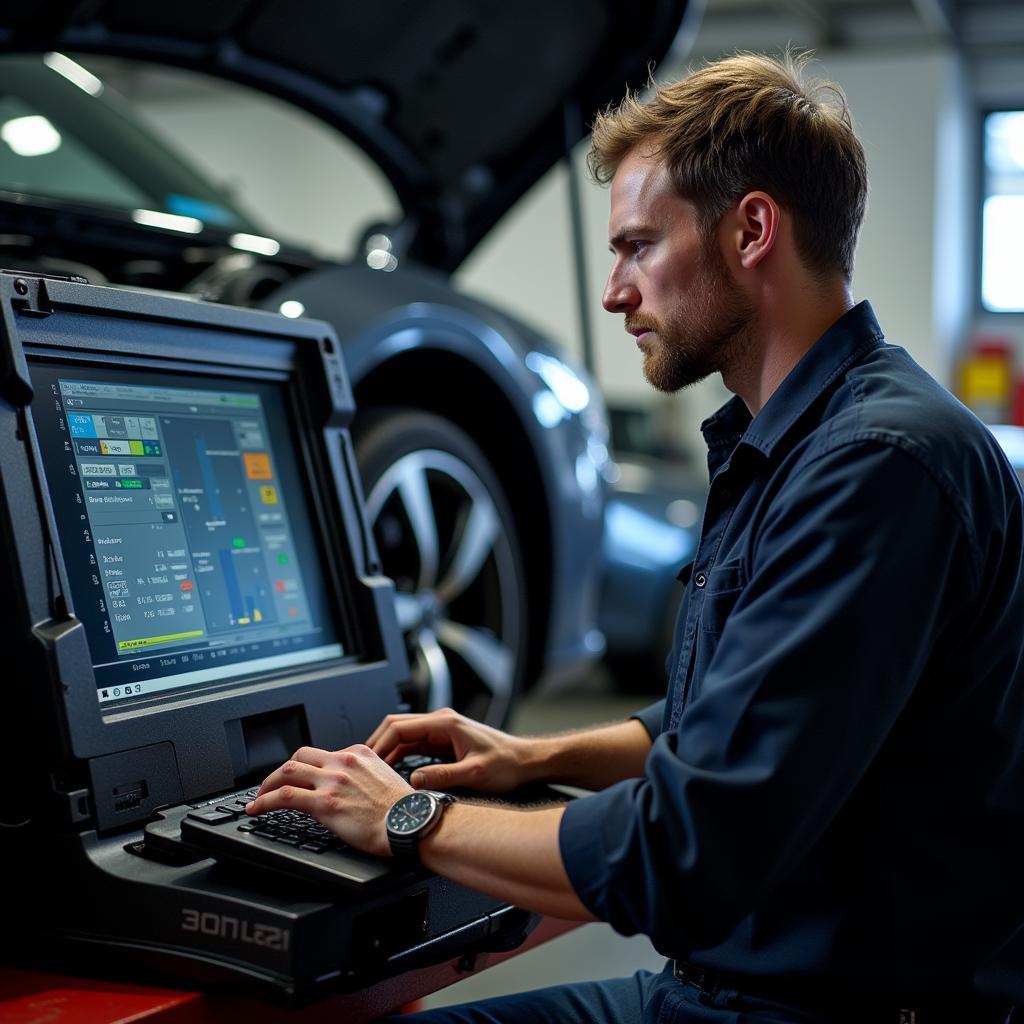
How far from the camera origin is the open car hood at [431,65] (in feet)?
7.31

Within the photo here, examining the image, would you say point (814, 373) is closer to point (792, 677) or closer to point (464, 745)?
point (792, 677)

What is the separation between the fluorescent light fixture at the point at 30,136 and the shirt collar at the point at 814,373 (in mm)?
1833

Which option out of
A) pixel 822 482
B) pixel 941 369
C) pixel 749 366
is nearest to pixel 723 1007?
pixel 822 482

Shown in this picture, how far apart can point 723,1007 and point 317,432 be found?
26.6 inches

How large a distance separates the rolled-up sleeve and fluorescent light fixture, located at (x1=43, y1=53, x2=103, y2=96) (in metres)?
2.41

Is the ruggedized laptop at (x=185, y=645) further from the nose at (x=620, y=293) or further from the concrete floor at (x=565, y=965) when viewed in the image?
the concrete floor at (x=565, y=965)

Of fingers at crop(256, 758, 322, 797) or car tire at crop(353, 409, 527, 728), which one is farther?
car tire at crop(353, 409, 527, 728)

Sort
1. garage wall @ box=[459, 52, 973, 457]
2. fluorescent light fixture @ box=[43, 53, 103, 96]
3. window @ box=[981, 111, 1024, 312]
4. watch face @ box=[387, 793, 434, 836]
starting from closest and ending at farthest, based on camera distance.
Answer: watch face @ box=[387, 793, 434, 836] → fluorescent light fixture @ box=[43, 53, 103, 96] → garage wall @ box=[459, 52, 973, 457] → window @ box=[981, 111, 1024, 312]

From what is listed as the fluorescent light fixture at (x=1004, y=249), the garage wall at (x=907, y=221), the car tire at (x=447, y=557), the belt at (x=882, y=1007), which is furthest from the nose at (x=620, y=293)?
the fluorescent light fixture at (x=1004, y=249)

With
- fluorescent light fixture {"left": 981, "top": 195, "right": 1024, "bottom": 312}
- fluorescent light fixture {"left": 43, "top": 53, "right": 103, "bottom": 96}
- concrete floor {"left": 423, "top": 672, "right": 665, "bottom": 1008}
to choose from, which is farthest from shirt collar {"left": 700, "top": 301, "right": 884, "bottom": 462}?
fluorescent light fixture {"left": 981, "top": 195, "right": 1024, "bottom": 312}

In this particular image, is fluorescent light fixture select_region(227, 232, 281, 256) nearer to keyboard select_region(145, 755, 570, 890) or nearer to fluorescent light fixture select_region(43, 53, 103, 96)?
fluorescent light fixture select_region(43, 53, 103, 96)

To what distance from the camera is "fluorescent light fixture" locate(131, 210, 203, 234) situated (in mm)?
2387

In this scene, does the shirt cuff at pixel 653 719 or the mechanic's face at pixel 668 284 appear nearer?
the mechanic's face at pixel 668 284

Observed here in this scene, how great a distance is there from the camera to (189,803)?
Result: 1.13 m
